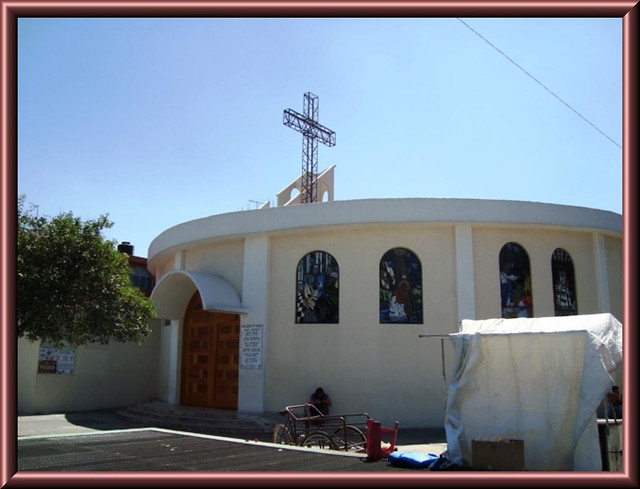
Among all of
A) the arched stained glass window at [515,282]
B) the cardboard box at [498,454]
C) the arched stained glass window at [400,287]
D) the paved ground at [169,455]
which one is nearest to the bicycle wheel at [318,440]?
the paved ground at [169,455]

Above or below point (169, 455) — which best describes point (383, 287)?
above

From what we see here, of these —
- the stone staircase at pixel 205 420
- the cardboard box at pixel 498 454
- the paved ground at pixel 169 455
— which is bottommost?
the stone staircase at pixel 205 420

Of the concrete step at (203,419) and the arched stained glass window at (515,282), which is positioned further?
the arched stained glass window at (515,282)

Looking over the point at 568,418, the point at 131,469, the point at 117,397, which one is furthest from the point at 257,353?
the point at 568,418

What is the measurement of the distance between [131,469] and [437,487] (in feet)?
15.2

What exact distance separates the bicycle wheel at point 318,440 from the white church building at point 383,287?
416 centimetres

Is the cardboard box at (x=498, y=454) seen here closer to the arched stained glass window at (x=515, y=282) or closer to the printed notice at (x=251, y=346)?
the arched stained glass window at (x=515, y=282)

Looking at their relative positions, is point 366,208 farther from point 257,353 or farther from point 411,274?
point 257,353

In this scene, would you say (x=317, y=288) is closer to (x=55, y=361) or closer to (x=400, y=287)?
(x=400, y=287)

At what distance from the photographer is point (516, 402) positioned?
343 inches

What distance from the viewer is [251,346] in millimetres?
16375

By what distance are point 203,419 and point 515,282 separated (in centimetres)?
898

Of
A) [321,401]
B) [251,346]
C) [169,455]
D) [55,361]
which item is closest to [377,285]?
[321,401]

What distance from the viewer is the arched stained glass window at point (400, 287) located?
15523mm
